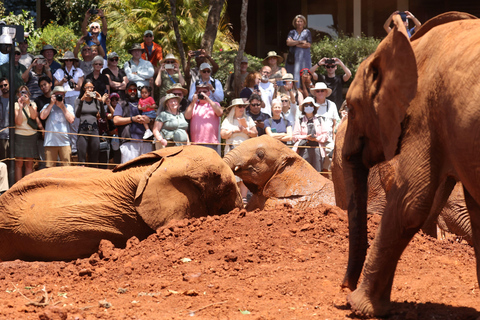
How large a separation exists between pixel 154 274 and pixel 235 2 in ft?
67.2

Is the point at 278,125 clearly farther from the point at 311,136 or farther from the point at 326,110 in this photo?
the point at 326,110

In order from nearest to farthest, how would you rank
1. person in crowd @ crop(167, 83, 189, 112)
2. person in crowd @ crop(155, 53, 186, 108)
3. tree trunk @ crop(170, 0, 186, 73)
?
person in crowd @ crop(167, 83, 189, 112) < person in crowd @ crop(155, 53, 186, 108) < tree trunk @ crop(170, 0, 186, 73)

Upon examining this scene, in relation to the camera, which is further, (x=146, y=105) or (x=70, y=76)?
(x=70, y=76)

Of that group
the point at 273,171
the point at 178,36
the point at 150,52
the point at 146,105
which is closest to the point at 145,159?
the point at 273,171

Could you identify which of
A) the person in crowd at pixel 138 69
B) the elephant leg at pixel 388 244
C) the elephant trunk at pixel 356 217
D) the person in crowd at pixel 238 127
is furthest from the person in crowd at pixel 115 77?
the elephant leg at pixel 388 244

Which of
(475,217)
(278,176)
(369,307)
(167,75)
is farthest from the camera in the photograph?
(167,75)

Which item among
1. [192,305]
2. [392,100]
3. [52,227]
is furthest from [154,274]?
[392,100]

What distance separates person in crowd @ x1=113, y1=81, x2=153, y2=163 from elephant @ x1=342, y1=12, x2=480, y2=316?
22.6ft

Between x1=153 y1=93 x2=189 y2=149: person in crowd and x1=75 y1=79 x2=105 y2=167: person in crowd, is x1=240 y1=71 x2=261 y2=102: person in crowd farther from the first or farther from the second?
x1=75 y1=79 x2=105 y2=167: person in crowd

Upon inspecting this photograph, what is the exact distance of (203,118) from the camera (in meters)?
12.0

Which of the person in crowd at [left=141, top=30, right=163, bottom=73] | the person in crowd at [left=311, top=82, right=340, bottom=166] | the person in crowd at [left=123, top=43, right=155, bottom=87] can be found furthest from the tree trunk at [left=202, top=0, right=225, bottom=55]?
the person in crowd at [left=311, top=82, right=340, bottom=166]

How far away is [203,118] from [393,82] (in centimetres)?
742

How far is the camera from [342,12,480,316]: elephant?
438cm

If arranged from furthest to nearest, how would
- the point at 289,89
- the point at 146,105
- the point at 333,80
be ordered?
the point at 333,80 < the point at 289,89 < the point at 146,105
